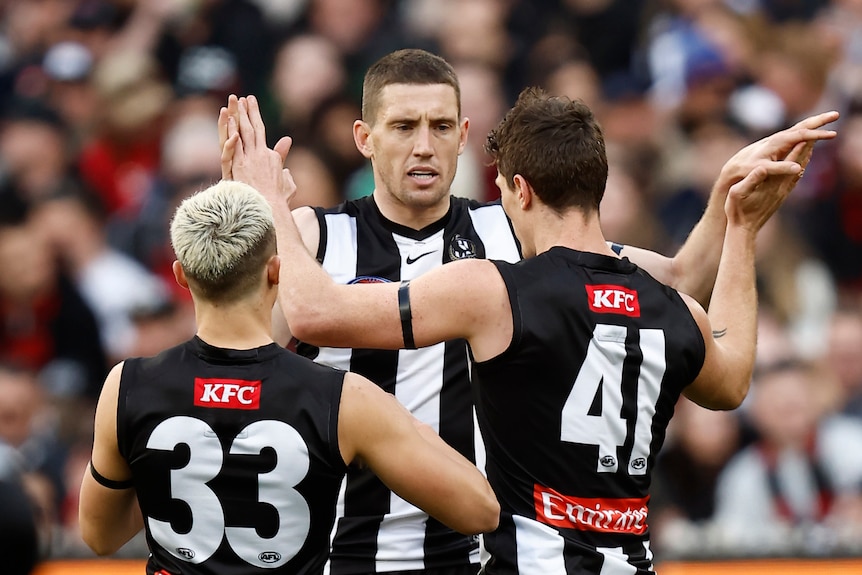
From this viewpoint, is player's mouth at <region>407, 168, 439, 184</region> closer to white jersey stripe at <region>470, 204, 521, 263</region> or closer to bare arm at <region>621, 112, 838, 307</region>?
white jersey stripe at <region>470, 204, 521, 263</region>

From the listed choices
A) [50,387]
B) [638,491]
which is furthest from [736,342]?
[50,387]

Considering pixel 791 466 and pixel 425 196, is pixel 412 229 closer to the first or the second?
pixel 425 196

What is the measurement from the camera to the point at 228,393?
349 cm

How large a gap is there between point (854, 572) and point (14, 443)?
5.01m

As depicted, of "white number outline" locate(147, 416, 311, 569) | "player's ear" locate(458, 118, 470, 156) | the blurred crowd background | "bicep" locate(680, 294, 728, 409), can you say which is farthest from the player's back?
the blurred crowd background

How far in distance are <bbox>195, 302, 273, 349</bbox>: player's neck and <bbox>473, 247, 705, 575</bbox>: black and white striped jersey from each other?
0.71 metres

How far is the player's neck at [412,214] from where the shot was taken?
511 centimetres

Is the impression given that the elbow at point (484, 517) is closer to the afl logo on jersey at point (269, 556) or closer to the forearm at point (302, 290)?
the afl logo on jersey at point (269, 556)

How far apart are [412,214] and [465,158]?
3.88 metres

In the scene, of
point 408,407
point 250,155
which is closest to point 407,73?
point 250,155

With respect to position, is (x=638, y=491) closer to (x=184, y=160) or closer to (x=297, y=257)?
(x=297, y=257)

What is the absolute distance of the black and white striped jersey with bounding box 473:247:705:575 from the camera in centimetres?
383

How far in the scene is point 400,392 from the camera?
4.84 m

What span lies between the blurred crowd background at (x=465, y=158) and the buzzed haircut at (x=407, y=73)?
3.32 metres
